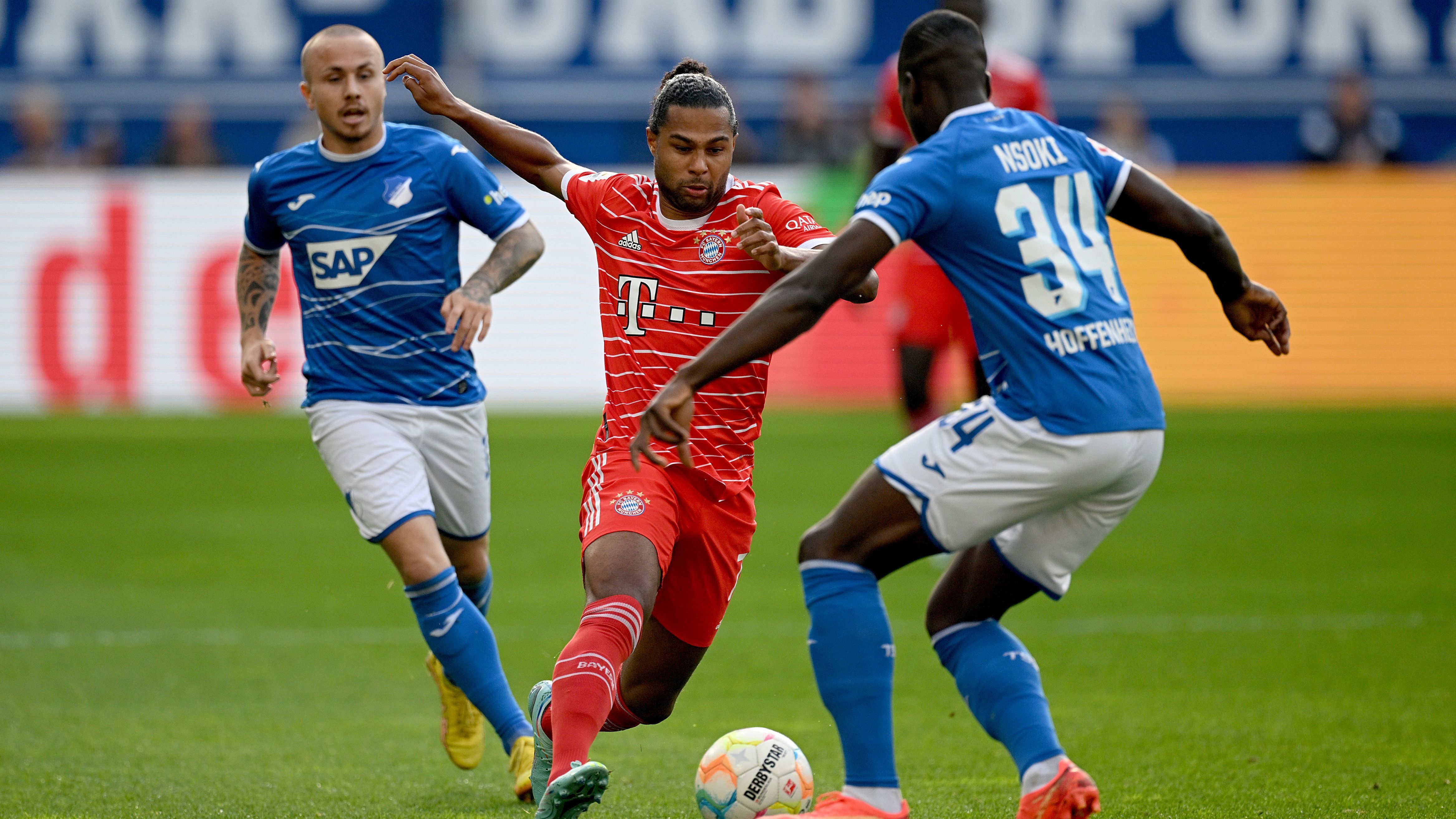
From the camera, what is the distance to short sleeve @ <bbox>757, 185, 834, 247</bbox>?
15.3 ft

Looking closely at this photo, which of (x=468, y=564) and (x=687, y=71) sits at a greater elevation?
(x=687, y=71)

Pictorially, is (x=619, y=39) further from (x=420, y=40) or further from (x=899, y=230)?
(x=899, y=230)

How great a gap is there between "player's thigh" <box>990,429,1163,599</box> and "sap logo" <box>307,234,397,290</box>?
240cm

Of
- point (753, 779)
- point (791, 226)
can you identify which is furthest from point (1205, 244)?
point (753, 779)

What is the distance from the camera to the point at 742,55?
22.5 meters

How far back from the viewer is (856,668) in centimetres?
421

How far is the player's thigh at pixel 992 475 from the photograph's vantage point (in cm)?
409

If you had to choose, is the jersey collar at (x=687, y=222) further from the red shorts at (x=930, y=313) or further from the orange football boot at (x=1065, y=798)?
the red shorts at (x=930, y=313)

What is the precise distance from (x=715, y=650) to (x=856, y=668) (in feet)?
11.7

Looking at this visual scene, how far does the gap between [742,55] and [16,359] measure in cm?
1069

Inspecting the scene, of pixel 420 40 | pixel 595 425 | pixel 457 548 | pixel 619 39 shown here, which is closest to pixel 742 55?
pixel 619 39

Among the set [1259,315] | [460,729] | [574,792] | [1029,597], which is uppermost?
[1259,315]

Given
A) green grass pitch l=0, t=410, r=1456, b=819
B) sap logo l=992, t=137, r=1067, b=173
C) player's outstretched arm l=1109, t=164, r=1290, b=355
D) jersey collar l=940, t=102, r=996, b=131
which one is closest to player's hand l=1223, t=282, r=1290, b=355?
player's outstretched arm l=1109, t=164, r=1290, b=355

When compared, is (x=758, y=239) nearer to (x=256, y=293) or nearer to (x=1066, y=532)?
(x=1066, y=532)
